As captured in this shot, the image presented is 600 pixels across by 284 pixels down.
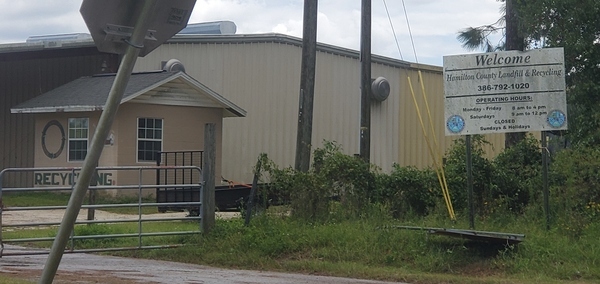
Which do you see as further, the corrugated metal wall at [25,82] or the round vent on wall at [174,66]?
the corrugated metal wall at [25,82]

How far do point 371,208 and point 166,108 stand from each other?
12.2 meters

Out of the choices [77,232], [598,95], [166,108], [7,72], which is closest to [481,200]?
→ [598,95]

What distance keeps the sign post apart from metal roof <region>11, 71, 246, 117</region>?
478 inches

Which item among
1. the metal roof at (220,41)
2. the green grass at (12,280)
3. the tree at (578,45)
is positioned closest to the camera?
the green grass at (12,280)

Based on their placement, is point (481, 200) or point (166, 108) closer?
point (481, 200)

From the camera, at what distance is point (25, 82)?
31.6 metres

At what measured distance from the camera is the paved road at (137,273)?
428 inches

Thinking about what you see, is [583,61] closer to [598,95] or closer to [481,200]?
[598,95]

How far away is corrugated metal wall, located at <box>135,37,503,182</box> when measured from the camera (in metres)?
28.9

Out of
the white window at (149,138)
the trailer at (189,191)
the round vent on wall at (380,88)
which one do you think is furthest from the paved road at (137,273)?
the round vent on wall at (380,88)

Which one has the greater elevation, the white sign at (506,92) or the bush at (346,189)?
the white sign at (506,92)

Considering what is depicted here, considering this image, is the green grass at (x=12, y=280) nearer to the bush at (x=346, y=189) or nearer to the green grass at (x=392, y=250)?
the green grass at (x=392, y=250)

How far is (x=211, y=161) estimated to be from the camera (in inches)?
559

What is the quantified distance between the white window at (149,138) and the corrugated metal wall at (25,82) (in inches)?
195
